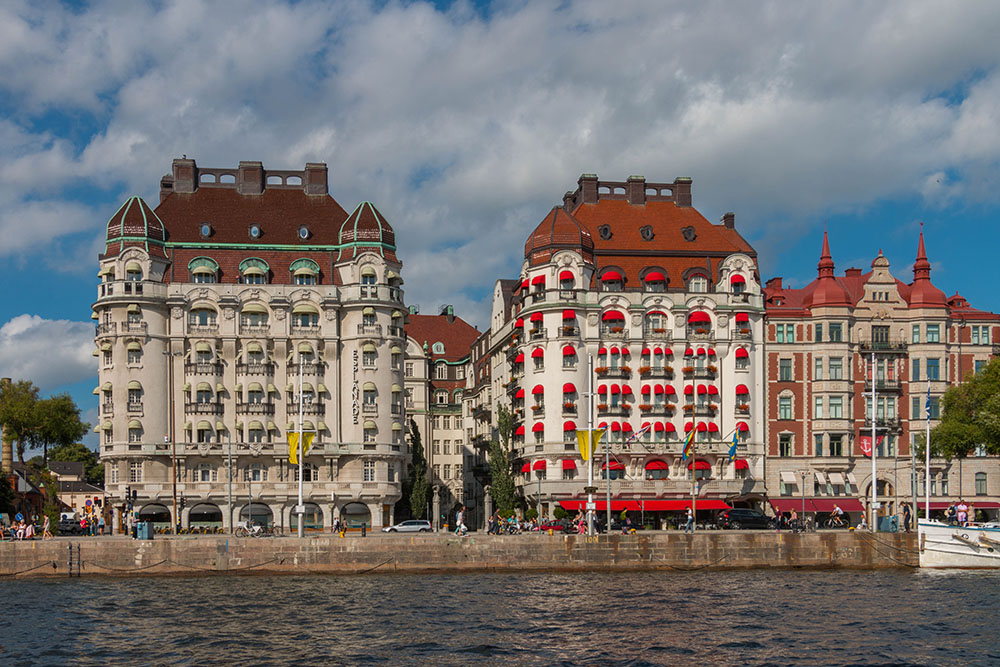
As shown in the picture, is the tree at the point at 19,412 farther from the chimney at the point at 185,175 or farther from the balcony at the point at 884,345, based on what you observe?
the balcony at the point at 884,345

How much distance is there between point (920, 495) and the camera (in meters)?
124

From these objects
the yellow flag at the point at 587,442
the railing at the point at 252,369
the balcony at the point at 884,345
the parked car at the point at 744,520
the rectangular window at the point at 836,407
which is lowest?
the parked car at the point at 744,520

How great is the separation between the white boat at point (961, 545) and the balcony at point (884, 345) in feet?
131

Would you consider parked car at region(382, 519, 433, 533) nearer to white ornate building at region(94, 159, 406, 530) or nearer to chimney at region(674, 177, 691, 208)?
white ornate building at region(94, 159, 406, 530)

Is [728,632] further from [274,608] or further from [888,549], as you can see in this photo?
[888,549]

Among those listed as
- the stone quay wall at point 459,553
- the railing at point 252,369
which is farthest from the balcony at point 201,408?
the stone quay wall at point 459,553

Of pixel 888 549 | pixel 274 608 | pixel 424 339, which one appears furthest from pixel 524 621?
pixel 424 339

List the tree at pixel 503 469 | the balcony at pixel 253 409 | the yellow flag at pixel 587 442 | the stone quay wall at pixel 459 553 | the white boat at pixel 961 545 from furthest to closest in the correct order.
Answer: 1. the tree at pixel 503 469
2. the balcony at pixel 253 409
3. the yellow flag at pixel 587 442
4. the white boat at pixel 961 545
5. the stone quay wall at pixel 459 553

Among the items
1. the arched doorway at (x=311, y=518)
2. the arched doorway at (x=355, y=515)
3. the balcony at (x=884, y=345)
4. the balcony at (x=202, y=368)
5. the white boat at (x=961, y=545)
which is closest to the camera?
the white boat at (x=961, y=545)

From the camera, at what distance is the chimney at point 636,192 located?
134m

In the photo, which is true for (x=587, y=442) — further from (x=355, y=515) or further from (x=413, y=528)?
(x=355, y=515)

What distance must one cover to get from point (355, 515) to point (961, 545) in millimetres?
58178

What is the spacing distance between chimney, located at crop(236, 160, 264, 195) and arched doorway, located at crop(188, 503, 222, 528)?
106 ft

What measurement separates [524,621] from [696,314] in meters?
67.1
